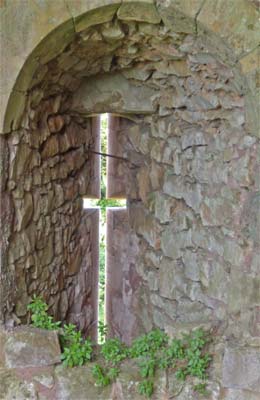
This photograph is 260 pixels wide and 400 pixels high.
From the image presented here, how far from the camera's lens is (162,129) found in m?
3.00

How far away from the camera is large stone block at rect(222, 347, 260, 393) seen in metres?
2.25

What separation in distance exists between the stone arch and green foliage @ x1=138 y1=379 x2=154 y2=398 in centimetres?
31

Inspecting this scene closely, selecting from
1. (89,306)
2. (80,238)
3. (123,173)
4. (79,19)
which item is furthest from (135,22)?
(89,306)

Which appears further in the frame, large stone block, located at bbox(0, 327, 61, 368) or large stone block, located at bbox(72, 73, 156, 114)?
large stone block, located at bbox(72, 73, 156, 114)

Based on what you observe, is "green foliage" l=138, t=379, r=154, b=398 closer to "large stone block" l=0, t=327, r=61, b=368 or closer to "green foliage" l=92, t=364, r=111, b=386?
"green foliage" l=92, t=364, r=111, b=386

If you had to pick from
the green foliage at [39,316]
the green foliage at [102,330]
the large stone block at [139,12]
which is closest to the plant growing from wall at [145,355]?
the green foliage at [39,316]

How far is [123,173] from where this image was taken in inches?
143

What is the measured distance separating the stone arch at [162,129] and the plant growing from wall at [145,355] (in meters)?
0.12

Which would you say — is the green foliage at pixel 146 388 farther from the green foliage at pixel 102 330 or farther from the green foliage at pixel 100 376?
the green foliage at pixel 102 330

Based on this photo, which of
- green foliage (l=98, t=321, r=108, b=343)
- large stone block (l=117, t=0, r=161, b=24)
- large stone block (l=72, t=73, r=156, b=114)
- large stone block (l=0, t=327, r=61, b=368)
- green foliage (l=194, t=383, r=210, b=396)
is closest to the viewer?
large stone block (l=117, t=0, r=161, b=24)

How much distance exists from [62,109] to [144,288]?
1.31 meters

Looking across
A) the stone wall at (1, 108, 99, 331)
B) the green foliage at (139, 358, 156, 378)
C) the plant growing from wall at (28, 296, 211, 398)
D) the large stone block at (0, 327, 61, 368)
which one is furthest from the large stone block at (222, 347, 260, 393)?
the stone wall at (1, 108, 99, 331)

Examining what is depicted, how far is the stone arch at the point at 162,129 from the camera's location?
2229 mm

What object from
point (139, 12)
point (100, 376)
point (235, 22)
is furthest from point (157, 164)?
point (100, 376)
